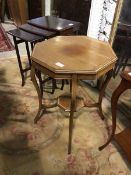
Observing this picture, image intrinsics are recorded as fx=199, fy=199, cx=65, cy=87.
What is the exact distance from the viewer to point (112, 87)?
2.55 m

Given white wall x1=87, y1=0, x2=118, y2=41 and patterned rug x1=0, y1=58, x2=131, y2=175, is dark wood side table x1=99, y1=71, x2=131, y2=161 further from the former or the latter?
white wall x1=87, y1=0, x2=118, y2=41

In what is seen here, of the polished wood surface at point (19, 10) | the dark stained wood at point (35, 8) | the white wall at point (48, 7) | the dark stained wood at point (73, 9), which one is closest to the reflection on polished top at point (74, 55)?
A: the dark stained wood at point (73, 9)

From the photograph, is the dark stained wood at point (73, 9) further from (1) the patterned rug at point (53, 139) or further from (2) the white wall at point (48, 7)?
(1) the patterned rug at point (53, 139)

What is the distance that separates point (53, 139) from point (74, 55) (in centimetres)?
85

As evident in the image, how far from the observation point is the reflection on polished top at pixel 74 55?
56.4 inches

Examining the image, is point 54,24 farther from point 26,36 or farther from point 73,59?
point 73,59

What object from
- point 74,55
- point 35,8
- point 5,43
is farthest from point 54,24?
point 35,8

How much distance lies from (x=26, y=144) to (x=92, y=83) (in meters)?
1.20

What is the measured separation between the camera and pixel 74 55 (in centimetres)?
160

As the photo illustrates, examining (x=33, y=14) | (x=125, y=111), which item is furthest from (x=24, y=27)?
(x=33, y=14)

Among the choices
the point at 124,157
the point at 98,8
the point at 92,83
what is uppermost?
the point at 98,8

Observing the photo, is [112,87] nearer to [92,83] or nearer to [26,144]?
[92,83]

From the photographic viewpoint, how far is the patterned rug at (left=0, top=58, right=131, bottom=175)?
65.9 inches

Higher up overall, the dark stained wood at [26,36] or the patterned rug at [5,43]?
the dark stained wood at [26,36]
